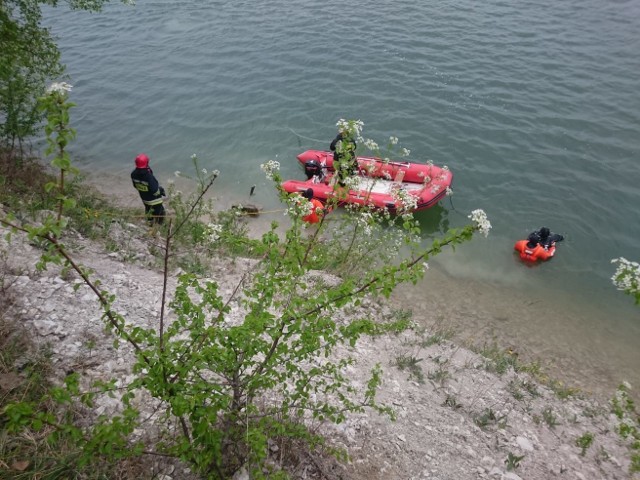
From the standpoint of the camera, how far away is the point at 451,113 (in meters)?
15.1

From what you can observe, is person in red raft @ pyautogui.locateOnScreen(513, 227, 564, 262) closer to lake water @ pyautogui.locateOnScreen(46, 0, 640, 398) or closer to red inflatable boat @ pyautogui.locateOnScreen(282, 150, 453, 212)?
lake water @ pyautogui.locateOnScreen(46, 0, 640, 398)

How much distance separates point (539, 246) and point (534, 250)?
0.15 m

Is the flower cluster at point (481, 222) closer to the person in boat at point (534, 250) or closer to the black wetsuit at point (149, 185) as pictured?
the black wetsuit at point (149, 185)

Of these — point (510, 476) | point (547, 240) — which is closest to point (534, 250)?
point (547, 240)

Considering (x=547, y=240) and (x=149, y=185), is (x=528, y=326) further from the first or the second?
(x=149, y=185)

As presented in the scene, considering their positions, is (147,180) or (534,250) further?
(534,250)

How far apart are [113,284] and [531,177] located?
11770 mm

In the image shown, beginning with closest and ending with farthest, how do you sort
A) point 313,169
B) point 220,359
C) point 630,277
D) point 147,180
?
point 220,359 < point 630,277 < point 147,180 < point 313,169

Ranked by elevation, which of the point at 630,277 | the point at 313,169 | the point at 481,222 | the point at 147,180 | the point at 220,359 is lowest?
the point at 313,169

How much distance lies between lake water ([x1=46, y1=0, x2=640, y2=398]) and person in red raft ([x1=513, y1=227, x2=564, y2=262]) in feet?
0.99

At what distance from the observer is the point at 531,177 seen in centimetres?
1284

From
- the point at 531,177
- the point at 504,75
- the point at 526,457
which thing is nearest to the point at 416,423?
the point at 526,457

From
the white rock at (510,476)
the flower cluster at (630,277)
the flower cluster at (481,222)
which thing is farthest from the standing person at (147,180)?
the flower cluster at (630,277)

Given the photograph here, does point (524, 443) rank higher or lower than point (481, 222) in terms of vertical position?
lower
